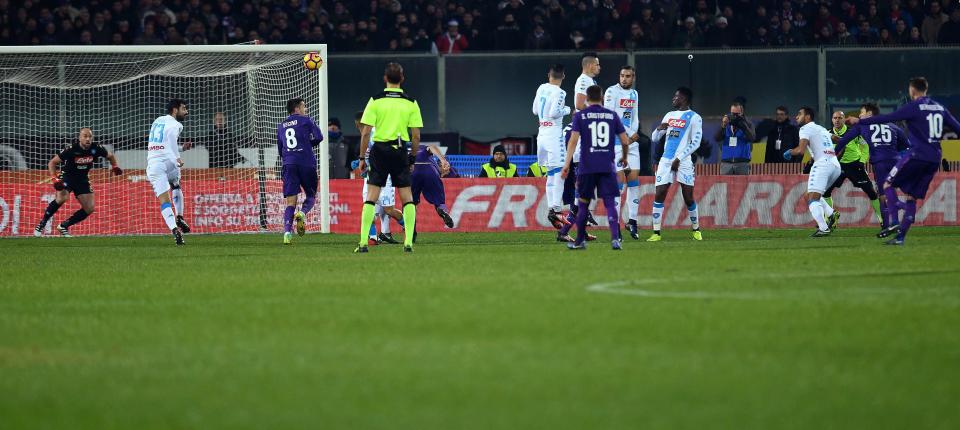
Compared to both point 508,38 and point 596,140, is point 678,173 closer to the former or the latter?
point 596,140

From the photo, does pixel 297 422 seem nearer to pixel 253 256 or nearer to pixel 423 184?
pixel 253 256

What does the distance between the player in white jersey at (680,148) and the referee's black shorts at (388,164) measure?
454 centimetres

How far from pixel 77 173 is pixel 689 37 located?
12690 millimetres

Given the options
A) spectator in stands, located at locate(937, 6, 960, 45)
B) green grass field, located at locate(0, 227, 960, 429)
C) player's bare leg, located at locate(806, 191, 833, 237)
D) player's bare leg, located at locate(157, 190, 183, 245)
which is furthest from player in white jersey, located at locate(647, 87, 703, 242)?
spectator in stands, located at locate(937, 6, 960, 45)

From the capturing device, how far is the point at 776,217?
24.5 meters

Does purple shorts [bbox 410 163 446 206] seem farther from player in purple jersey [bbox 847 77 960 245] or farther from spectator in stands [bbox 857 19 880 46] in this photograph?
spectator in stands [bbox 857 19 880 46]

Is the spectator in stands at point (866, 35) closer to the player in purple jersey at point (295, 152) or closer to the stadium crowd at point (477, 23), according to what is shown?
the stadium crowd at point (477, 23)

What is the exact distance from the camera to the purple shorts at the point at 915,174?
1652 cm

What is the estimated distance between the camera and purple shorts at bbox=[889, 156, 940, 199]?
650 inches

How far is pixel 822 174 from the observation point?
20.5 metres

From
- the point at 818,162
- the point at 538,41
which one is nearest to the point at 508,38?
the point at 538,41

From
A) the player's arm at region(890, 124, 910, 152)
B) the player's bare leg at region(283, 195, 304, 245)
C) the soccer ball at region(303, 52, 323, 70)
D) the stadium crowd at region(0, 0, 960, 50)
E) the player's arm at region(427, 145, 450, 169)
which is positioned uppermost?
the stadium crowd at region(0, 0, 960, 50)

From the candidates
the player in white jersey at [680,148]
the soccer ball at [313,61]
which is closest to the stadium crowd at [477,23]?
the soccer ball at [313,61]

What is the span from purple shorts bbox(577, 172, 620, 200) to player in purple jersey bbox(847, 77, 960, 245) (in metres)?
3.36
